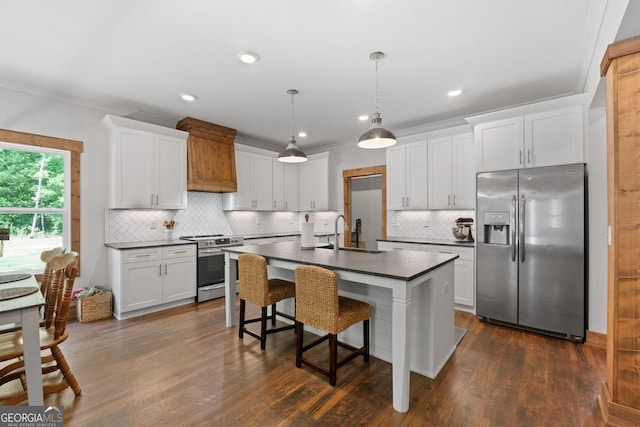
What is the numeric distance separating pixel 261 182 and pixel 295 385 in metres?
3.99

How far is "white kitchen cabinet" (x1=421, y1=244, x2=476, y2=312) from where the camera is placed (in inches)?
149

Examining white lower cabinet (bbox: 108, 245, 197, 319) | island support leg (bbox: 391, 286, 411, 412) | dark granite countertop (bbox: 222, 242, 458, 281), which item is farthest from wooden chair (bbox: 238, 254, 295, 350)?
white lower cabinet (bbox: 108, 245, 197, 319)

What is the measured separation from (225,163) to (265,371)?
138 inches

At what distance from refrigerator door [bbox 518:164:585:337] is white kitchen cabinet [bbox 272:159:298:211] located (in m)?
4.07

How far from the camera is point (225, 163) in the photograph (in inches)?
195

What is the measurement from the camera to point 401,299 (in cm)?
195

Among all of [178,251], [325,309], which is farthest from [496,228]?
[178,251]

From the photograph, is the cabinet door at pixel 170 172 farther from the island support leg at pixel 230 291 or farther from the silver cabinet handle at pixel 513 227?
the silver cabinet handle at pixel 513 227

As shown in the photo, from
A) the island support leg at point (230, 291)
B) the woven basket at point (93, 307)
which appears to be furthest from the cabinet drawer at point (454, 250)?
the woven basket at point (93, 307)

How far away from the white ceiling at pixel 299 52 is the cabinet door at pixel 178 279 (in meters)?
2.15

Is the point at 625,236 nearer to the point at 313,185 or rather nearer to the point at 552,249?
the point at 552,249

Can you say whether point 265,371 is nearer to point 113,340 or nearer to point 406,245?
point 113,340

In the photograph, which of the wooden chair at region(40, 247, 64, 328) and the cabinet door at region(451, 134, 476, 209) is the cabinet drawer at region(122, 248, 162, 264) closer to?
the wooden chair at region(40, 247, 64, 328)

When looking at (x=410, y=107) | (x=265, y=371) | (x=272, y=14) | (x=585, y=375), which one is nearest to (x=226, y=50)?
(x=272, y=14)
